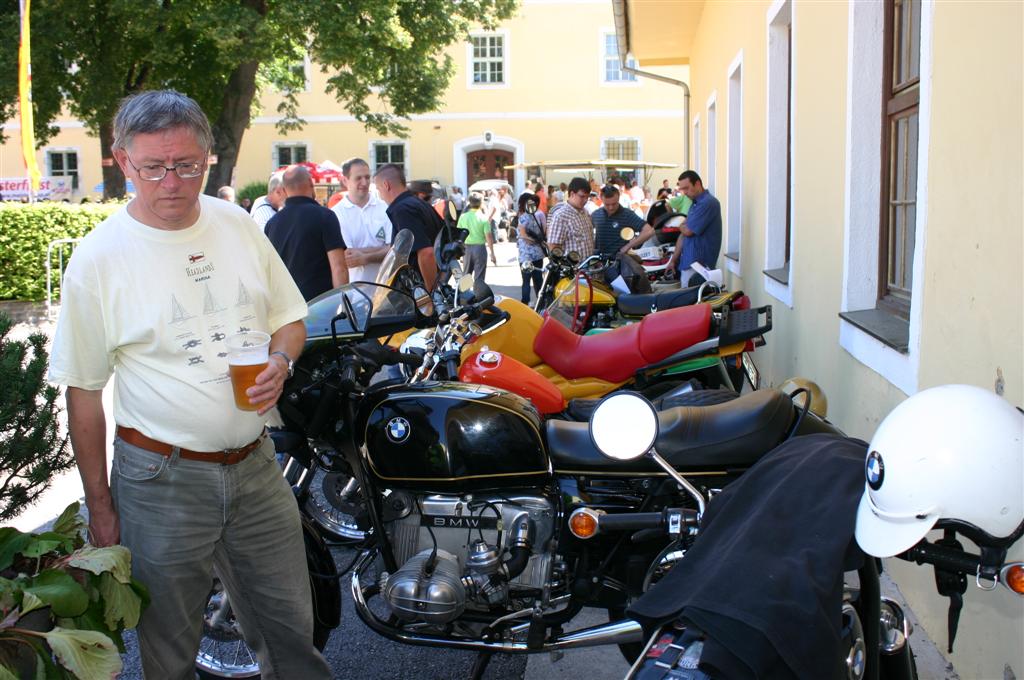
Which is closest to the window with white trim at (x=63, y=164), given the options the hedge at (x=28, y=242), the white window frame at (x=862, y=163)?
the hedge at (x=28, y=242)

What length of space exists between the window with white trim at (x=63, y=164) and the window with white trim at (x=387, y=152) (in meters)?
→ 11.4

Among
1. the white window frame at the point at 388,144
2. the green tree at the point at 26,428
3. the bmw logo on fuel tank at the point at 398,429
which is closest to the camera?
the green tree at the point at 26,428

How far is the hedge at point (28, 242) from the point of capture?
11898 millimetres

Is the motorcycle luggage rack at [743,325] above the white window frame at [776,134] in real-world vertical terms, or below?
below

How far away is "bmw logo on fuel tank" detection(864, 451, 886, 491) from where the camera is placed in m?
1.77

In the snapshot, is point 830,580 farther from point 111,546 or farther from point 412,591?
point 111,546

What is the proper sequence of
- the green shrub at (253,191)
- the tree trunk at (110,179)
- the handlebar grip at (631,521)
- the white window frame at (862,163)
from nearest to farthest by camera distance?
1. the handlebar grip at (631,521)
2. the white window frame at (862,163)
3. the tree trunk at (110,179)
4. the green shrub at (253,191)

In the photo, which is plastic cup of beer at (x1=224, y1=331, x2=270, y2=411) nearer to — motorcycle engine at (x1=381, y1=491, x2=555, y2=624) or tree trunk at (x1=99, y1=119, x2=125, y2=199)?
motorcycle engine at (x1=381, y1=491, x2=555, y2=624)

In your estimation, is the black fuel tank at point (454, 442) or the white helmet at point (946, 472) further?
the black fuel tank at point (454, 442)

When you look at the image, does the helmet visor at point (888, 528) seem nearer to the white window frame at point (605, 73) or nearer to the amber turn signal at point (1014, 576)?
the amber turn signal at point (1014, 576)

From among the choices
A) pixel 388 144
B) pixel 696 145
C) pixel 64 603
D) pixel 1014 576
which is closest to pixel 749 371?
pixel 1014 576

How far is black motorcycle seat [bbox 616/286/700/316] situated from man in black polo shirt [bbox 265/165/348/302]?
1922 millimetres

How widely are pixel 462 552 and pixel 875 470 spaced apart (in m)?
1.46

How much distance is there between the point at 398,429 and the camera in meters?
2.92
